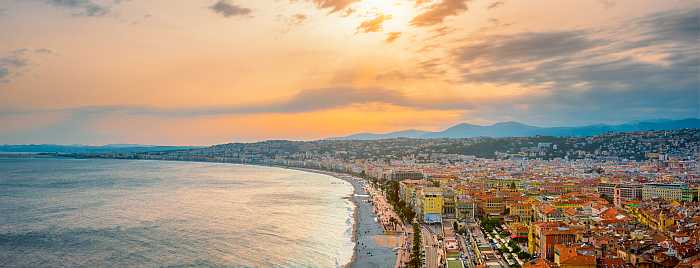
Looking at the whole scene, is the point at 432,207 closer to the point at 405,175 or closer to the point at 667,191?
the point at 667,191

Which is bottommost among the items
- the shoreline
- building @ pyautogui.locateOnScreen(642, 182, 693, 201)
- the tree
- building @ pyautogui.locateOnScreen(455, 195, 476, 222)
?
the shoreline

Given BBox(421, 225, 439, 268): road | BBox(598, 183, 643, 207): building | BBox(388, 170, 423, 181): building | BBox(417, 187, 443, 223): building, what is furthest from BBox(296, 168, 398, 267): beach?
BBox(388, 170, 423, 181): building

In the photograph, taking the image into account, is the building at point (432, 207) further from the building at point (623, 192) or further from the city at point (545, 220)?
the building at point (623, 192)

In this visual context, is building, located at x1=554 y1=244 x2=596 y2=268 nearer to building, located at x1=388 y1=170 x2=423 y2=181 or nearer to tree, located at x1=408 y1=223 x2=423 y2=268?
tree, located at x1=408 y1=223 x2=423 y2=268

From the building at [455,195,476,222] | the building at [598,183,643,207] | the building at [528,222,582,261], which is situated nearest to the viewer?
the building at [528,222,582,261]

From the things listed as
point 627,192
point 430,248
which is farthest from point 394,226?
point 627,192

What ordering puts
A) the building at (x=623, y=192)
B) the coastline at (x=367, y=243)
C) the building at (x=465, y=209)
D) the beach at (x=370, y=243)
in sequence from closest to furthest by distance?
the coastline at (x=367, y=243), the beach at (x=370, y=243), the building at (x=465, y=209), the building at (x=623, y=192)

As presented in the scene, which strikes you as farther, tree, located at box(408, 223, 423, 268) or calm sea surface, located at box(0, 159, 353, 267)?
calm sea surface, located at box(0, 159, 353, 267)

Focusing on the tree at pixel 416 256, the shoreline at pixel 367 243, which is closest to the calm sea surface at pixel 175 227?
the shoreline at pixel 367 243

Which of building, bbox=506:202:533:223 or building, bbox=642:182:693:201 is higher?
building, bbox=642:182:693:201
